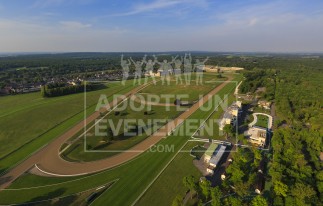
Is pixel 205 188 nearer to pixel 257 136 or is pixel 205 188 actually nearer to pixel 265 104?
pixel 257 136

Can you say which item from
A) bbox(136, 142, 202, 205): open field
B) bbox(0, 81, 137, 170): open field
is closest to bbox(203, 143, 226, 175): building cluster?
bbox(136, 142, 202, 205): open field

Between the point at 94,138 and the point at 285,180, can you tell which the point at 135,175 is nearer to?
the point at 94,138

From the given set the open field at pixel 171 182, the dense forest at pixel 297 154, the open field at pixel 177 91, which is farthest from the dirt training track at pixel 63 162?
the open field at pixel 177 91

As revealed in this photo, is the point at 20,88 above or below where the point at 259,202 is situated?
above

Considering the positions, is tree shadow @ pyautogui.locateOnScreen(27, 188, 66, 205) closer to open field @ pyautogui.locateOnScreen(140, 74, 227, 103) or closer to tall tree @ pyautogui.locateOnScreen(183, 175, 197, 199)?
Answer: tall tree @ pyautogui.locateOnScreen(183, 175, 197, 199)

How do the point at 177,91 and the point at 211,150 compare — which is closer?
the point at 211,150

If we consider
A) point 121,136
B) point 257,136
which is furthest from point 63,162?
point 257,136

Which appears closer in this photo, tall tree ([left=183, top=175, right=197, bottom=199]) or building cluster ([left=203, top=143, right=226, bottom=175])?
tall tree ([left=183, top=175, right=197, bottom=199])
